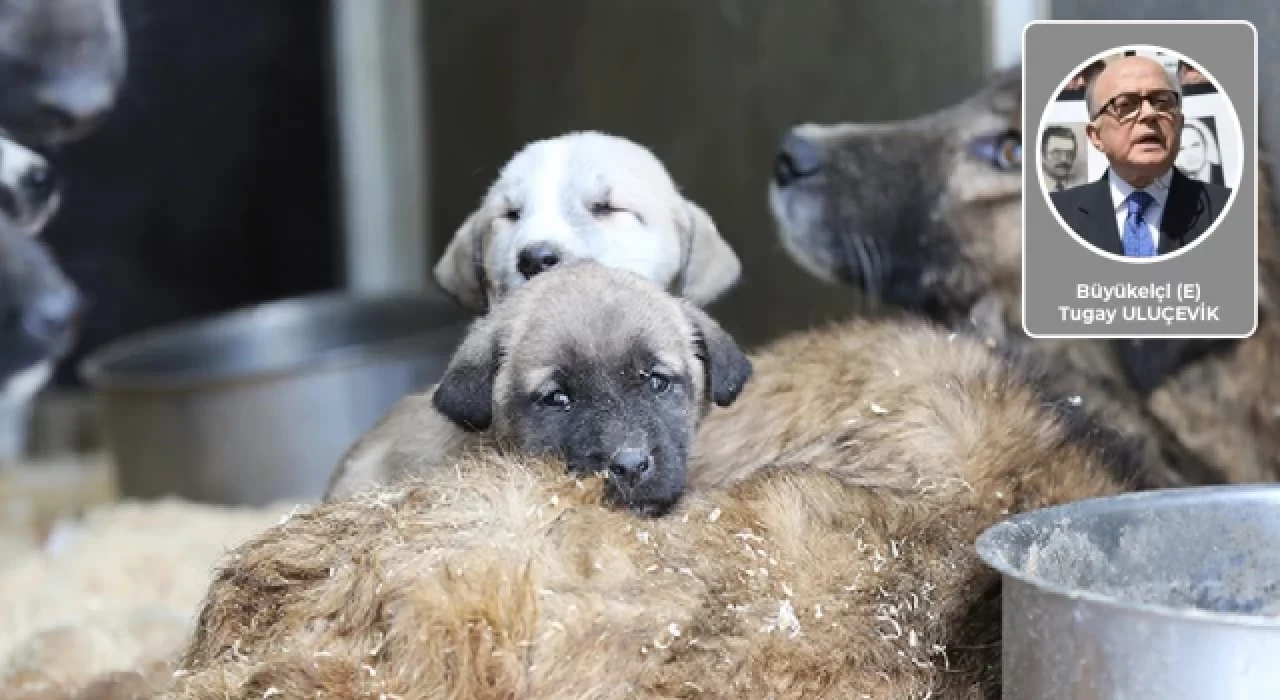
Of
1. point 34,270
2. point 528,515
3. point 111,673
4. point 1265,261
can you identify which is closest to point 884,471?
point 528,515

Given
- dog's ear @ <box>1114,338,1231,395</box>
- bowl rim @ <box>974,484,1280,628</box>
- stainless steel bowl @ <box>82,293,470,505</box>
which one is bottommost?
stainless steel bowl @ <box>82,293,470,505</box>

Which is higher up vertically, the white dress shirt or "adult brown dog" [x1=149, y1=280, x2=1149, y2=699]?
the white dress shirt

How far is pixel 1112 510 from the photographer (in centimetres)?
195

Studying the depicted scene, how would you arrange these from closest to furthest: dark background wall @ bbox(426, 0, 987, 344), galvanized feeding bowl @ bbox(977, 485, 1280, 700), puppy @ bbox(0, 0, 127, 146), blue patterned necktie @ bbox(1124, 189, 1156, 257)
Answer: galvanized feeding bowl @ bbox(977, 485, 1280, 700) → blue patterned necktie @ bbox(1124, 189, 1156, 257) → dark background wall @ bbox(426, 0, 987, 344) → puppy @ bbox(0, 0, 127, 146)

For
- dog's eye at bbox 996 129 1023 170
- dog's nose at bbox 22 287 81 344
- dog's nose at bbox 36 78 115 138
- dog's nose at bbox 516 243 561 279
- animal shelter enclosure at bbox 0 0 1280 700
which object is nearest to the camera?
animal shelter enclosure at bbox 0 0 1280 700

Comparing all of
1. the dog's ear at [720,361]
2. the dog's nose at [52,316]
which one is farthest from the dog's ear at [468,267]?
the dog's nose at [52,316]

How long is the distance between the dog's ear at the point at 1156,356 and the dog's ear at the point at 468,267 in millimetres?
957

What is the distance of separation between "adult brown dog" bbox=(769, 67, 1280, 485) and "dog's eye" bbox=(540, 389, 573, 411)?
0.77 metres

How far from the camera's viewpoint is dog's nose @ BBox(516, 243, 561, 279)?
7.05 ft

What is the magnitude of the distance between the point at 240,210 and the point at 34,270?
4.84 ft

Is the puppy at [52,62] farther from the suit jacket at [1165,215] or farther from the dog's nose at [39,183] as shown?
the suit jacket at [1165,215]

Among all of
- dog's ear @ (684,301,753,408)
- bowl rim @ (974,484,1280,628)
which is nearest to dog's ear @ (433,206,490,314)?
dog's ear @ (684,301,753,408)

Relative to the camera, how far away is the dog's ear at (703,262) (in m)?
2.30

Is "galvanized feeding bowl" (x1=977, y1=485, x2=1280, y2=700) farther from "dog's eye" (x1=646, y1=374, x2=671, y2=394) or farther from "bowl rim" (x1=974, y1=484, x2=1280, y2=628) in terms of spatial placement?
"dog's eye" (x1=646, y1=374, x2=671, y2=394)
